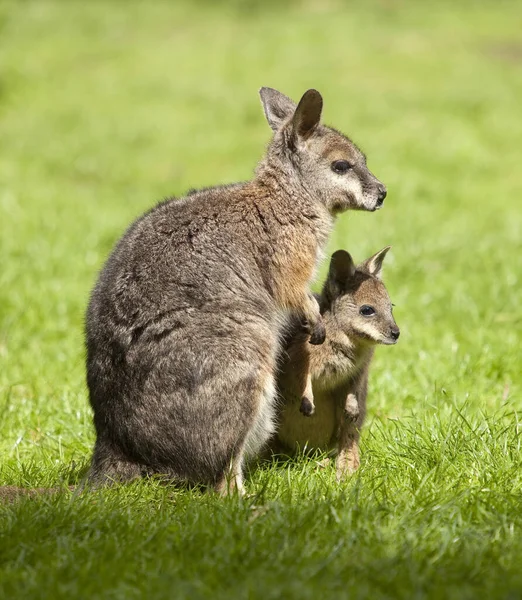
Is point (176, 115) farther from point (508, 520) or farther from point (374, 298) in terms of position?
point (508, 520)

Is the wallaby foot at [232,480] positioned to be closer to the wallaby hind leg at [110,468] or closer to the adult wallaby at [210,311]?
the adult wallaby at [210,311]

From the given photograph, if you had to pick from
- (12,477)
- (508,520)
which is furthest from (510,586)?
(12,477)

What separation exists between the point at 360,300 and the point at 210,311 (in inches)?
39.2

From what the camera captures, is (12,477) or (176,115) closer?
(12,477)

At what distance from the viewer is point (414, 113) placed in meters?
16.2

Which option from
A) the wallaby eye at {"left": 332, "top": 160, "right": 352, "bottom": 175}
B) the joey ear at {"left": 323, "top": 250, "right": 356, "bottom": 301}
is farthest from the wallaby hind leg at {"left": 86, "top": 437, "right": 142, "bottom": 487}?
the wallaby eye at {"left": 332, "top": 160, "right": 352, "bottom": 175}

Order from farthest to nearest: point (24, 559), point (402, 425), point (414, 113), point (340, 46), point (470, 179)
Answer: point (340, 46) < point (414, 113) < point (470, 179) < point (402, 425) < point (24, 559)

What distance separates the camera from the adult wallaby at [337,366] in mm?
4926

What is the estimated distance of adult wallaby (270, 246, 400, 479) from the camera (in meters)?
4.93

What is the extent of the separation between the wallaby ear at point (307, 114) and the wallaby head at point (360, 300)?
681mm

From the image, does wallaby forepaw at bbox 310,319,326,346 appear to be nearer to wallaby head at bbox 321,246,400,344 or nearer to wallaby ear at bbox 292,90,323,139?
wallaby head at bbox 321,246,400,344

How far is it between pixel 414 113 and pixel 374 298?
1184 cm

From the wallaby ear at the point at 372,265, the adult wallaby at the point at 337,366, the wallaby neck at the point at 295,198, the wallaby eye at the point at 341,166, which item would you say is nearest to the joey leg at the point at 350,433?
the adult wallaby at the point at 337,366

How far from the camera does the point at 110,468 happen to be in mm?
4395
